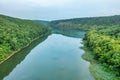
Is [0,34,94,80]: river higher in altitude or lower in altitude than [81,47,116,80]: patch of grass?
lower

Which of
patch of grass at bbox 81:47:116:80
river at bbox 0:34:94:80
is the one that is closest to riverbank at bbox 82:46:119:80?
patch of grass at bbox 81:47:116:80

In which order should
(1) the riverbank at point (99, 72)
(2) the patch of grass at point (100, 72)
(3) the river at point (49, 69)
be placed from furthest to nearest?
(3) the river at point (49, 69) < (1) the riverbank at point (99, 72) < (2) the patch of grass at point (100, 72)

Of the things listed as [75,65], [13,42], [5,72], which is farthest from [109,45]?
[13,42]

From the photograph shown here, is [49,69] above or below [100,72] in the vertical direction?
below

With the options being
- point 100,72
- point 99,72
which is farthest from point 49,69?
point 100,72

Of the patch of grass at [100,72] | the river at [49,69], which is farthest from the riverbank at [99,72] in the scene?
the river at [49,69]

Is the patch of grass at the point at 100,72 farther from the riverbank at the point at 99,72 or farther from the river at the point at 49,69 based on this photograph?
the river at the point at 49,69

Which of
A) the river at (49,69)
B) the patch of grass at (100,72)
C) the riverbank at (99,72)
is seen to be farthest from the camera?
the river at (49,69)

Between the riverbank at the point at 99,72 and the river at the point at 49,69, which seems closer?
the riverbank at the point at 99,72

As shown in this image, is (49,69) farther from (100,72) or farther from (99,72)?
(100,72)

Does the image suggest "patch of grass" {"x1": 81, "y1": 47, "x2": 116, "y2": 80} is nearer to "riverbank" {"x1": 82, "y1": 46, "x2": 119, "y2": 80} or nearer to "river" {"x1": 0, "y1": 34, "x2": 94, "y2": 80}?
"riverbank" {"x1": 82, "y1": 46, "x2": 119, "y2": 80}

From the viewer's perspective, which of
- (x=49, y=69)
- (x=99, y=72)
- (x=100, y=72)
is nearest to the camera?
(x=100, y=72)
